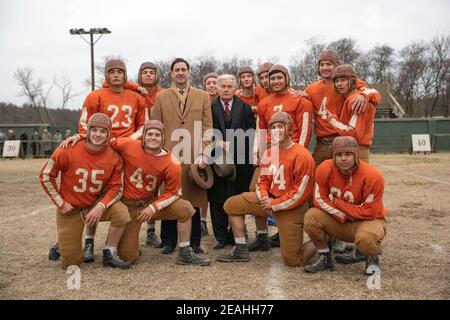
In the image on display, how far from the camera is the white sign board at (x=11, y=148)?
2575 centimetres

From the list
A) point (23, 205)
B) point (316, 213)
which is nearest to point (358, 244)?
point (316, 213)

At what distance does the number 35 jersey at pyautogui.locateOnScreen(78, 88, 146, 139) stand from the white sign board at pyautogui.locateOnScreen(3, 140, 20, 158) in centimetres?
2299

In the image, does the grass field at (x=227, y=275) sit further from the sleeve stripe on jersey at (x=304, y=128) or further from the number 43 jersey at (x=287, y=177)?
the sleeve stripe on jersey at (x=304, y=128)

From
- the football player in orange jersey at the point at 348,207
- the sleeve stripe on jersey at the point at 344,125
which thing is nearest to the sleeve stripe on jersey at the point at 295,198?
the football player in orange jersey at the point at 348,207

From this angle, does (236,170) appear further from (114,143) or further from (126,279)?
(126,279)

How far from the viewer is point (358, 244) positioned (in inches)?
163

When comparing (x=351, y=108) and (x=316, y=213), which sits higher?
(x=351, y=108)

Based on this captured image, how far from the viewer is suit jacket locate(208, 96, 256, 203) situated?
555 cm

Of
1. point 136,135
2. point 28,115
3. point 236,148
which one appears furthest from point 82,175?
point 28,115

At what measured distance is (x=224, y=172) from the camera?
5359mm

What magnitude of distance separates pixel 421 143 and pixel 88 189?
2487 centimetres
